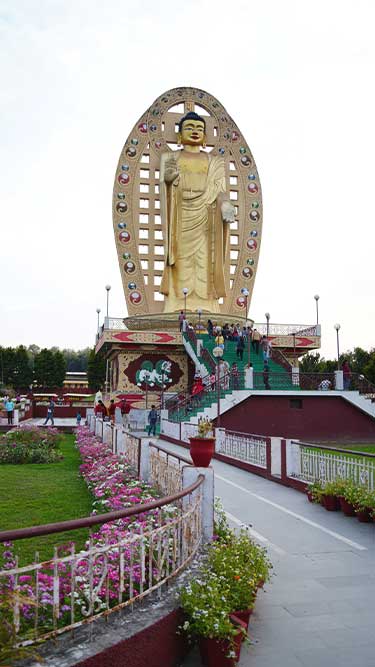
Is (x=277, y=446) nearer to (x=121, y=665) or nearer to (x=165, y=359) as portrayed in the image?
(x=121, y=665)

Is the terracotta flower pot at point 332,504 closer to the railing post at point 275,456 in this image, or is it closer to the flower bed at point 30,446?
the railing post at point 275,456

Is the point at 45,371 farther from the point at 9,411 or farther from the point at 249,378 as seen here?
the point at 249,378

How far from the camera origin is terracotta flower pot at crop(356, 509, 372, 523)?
900 centimetres

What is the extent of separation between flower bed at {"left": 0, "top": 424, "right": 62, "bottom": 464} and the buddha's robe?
16.8 metres

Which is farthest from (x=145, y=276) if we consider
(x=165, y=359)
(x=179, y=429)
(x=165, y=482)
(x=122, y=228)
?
(x=165, y=482)

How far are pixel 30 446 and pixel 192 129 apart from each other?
83.6 ft

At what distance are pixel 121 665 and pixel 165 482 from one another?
4.62m

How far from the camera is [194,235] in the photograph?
36500 mm

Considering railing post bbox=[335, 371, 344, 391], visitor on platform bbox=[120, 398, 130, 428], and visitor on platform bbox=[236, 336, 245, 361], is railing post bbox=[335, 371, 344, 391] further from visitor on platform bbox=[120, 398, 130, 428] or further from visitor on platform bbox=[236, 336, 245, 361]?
visitor on platform bbox=[120, 398, 130, 428]

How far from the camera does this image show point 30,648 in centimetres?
356

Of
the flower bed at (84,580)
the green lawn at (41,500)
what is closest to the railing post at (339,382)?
the green lawn at (41,500)

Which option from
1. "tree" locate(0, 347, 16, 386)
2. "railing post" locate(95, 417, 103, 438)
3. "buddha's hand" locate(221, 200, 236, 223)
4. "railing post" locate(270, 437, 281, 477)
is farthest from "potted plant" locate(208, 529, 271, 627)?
"tree" locate(0, 347, 16, 386)

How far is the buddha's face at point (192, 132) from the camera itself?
123 ft

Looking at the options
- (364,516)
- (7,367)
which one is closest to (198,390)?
(364,516)
